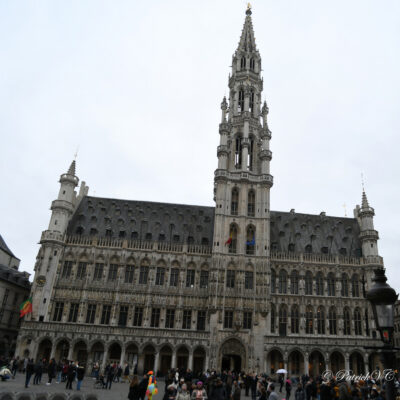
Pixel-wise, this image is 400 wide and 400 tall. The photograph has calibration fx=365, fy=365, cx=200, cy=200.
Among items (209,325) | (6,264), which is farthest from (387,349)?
(6,264)

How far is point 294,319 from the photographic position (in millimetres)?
52156

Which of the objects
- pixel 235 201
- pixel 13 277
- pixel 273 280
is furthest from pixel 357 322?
pixel 13 277

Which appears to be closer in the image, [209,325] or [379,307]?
[379,307]

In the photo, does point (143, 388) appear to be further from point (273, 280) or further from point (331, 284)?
point (331, 284)

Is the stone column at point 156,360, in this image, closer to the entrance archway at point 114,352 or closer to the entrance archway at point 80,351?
the entrance archway at point 114,352

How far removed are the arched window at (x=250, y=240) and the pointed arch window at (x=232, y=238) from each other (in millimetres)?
1861

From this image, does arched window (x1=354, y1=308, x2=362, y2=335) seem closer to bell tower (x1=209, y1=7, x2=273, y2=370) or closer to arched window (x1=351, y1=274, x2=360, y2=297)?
arched window (x1=351, y1=274, x2=360, y2=297)

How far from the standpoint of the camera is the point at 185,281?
53.0 metres

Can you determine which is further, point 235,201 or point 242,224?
point 235,201

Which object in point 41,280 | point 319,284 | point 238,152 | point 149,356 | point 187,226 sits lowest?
point 149,356

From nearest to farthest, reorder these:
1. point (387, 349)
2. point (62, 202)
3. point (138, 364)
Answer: point (387, 349)
point (138, 364)
point (62, 202)

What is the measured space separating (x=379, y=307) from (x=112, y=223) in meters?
53.4

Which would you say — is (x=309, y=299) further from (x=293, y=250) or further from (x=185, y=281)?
(x=185, y=281)

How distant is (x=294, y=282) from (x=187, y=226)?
1868 cm
